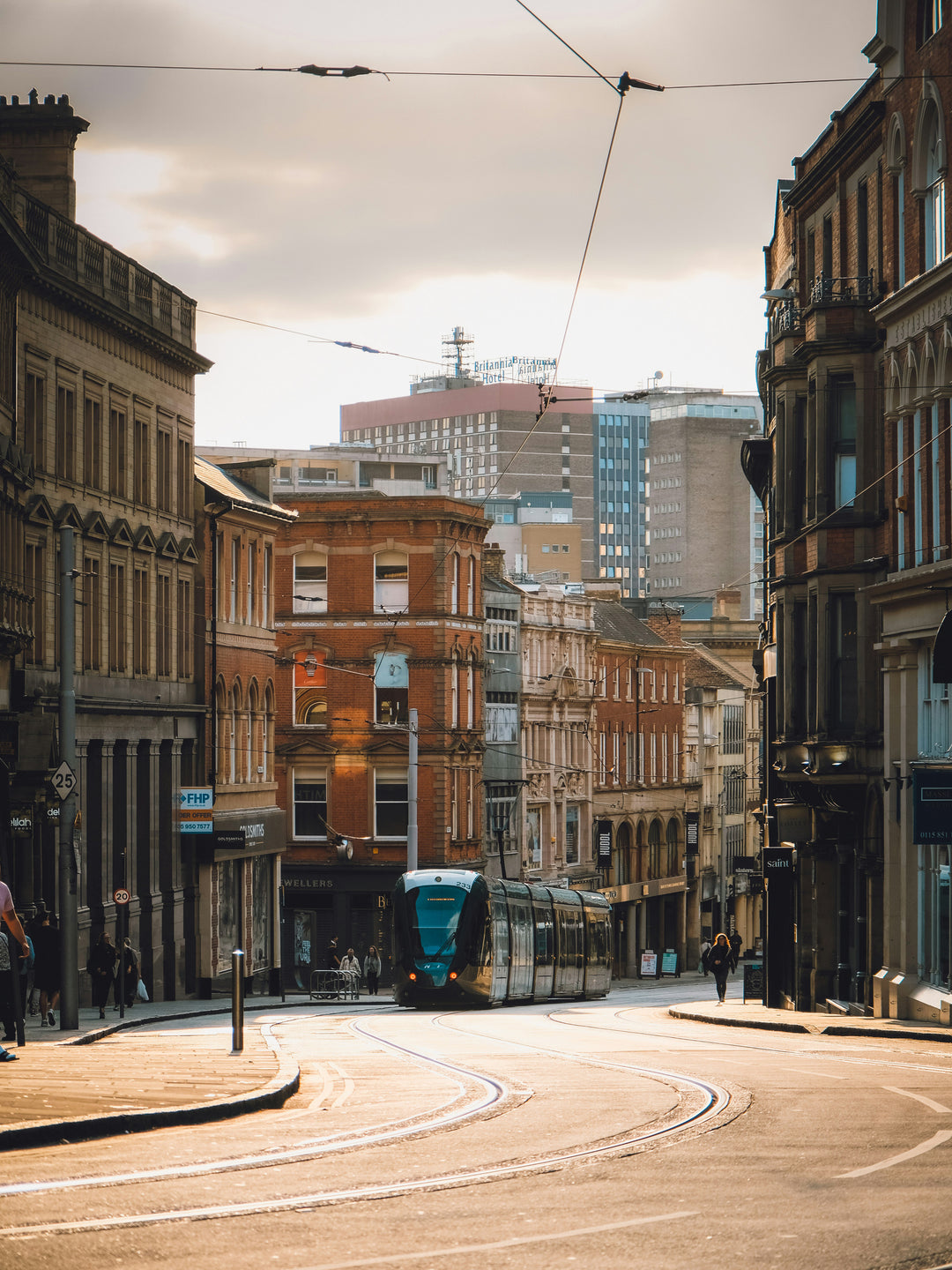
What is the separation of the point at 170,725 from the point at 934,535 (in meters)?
22.3

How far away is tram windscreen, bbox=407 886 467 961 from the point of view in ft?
146

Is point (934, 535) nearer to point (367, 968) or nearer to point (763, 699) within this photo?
point (763, 699)

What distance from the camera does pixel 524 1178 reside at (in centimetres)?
1165

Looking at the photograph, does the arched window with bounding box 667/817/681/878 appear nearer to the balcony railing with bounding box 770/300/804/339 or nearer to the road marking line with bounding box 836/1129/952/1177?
the balcony railing with bounding box 770/300/804/339

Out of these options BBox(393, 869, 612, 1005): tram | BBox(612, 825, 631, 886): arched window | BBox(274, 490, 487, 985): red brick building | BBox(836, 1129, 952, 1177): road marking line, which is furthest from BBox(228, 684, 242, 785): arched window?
BBox(612, 825, 631, 886): arched window

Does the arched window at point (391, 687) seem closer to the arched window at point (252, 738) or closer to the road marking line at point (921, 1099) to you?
the arched window at point (252, 738)

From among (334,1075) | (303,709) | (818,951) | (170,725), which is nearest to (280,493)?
(303,709)

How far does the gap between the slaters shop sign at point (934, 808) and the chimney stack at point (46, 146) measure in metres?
24.2

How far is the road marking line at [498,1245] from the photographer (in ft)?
29.9

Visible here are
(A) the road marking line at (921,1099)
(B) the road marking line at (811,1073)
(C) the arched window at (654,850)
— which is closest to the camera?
(A) the road marking line at (921,1099)

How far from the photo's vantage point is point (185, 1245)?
9.52 meters

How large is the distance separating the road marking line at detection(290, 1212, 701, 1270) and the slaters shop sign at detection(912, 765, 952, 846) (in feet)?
51.8

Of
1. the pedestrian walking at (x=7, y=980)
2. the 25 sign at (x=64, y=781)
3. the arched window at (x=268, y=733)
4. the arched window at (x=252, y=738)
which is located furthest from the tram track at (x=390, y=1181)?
the arched window at (x=268, y=733)

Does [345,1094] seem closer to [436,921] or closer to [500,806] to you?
[436,921]
